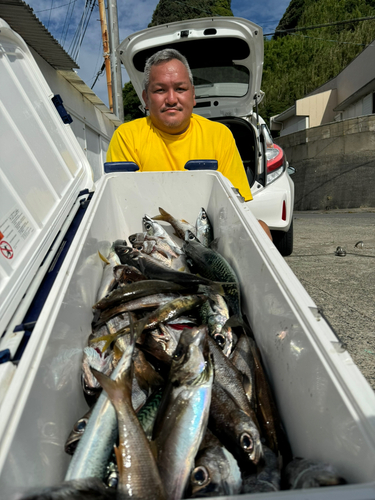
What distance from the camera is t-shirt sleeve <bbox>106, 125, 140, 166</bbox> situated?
10.5 feet

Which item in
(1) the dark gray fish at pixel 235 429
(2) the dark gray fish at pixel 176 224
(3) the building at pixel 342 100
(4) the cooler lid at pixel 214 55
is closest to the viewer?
(1) the dark gray fish at pixel 235 429

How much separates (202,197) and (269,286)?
158cm

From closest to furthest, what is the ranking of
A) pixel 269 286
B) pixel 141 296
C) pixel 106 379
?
pixel 106 379
pixel 269 286
pixel 141 296

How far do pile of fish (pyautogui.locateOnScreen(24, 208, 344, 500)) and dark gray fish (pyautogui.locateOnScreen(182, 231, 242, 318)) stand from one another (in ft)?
0.04

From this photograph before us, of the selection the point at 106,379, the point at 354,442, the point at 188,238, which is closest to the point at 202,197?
the point at 188,238

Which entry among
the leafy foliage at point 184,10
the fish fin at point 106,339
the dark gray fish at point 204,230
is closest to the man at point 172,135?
the dark gray fish at point 204,230

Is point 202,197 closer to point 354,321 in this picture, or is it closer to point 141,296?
point 141,296

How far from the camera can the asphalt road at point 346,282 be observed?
2.33 meters

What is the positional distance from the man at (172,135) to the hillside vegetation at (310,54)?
1123 inches

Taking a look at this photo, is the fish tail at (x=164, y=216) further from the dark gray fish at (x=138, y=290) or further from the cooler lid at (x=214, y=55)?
the cooler lid at (x=214, y=55)

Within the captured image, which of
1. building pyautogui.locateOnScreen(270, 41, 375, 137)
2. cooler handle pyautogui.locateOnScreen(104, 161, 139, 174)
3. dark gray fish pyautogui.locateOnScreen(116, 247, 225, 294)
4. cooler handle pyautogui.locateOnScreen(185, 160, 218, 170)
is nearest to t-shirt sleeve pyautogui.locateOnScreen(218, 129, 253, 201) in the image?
cooler handle pyautogui.locateOnScreen(185, 160, 218, 170)

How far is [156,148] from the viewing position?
10.5 feet

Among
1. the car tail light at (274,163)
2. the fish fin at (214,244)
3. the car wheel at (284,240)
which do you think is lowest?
the car wheel at (284,240)

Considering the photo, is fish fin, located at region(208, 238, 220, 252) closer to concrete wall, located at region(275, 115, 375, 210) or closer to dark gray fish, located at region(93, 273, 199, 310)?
dark gray fish, located at region(93, 273, 199, 310)
